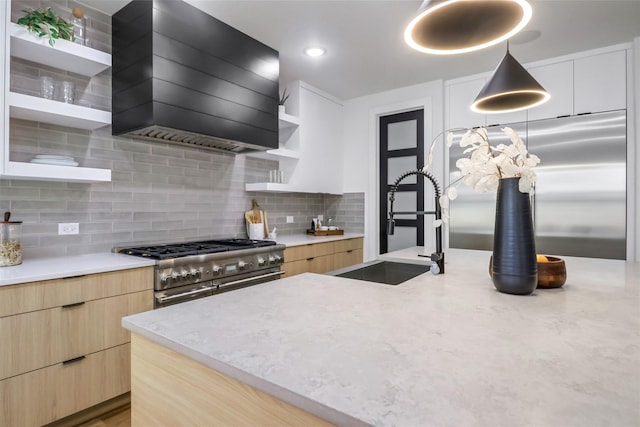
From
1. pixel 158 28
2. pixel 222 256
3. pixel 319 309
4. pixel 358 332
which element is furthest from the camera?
pixel 222 256

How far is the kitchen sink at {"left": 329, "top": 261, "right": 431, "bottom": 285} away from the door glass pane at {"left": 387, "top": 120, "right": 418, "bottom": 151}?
8.09 ft

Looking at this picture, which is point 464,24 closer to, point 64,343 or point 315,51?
point 315,51

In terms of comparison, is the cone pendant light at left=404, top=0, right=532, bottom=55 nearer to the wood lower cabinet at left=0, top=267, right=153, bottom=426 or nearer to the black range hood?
the black range hood

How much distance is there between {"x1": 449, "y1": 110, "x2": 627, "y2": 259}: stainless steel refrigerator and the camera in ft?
9.82

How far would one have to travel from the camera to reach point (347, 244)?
4090mm

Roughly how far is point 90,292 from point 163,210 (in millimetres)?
1045

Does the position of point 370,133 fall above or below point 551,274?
above

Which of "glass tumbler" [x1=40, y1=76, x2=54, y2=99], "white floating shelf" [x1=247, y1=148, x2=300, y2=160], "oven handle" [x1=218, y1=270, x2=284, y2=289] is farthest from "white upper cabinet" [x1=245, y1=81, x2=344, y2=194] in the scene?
"glass tumbler" [x1=40, y1=76, x2=54, y2=99]

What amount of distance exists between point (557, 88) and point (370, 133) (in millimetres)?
1968

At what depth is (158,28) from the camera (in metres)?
2.20

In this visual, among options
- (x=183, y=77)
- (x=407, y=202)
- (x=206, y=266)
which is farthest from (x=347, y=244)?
(x=183, y=77)

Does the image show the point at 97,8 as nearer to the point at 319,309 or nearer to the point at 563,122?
the point at 319,309

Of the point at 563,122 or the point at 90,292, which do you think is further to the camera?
the point at 563,122

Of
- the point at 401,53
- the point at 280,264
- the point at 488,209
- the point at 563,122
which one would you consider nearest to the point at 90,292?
the point at 280,264
